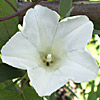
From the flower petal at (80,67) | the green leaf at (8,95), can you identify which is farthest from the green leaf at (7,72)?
the flower petal at (80,67)

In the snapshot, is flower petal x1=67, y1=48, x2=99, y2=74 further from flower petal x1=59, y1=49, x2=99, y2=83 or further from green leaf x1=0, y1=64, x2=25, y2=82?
green leaf x1=0, y1=64, x2=25, y2=82

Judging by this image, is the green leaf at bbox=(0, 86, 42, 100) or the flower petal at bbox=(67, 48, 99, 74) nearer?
the flower petal at bbox=(67, 48, 99, 74)

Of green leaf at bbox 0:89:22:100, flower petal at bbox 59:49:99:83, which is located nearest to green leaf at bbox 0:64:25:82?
green leaf at bbox 0:89:22:100

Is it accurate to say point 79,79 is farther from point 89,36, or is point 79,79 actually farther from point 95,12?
point 95,12

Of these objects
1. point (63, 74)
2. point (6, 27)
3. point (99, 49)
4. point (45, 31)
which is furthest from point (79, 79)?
point (99, 49)

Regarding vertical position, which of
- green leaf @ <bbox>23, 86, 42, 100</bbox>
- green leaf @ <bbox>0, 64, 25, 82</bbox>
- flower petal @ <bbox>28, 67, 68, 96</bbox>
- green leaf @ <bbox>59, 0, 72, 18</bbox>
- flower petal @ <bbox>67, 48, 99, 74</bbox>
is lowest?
green leaf @ <bbox>23, 86, 42, 100</bbox>

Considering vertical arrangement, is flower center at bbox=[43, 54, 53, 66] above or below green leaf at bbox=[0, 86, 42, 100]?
above

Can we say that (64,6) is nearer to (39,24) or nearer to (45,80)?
(39,24)

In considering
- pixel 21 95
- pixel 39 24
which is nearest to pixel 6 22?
pixel 39 24
